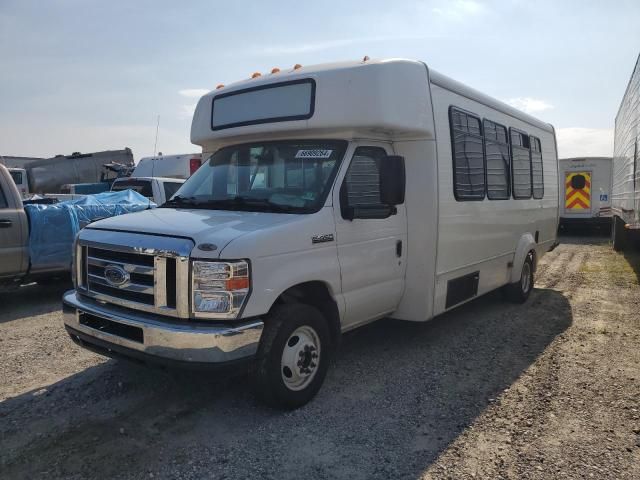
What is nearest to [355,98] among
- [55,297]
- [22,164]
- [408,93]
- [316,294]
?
[408,93]

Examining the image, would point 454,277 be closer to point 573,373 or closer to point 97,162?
point 573,373

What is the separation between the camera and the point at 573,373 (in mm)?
5188

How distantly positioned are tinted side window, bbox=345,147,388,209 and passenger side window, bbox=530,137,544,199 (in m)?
4.57

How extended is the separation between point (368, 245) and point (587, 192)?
1604 centimetres

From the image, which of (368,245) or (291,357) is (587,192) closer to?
(368,245)

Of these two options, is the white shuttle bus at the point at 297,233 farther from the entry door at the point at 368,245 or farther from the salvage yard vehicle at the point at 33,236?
the salvage yard vehicle at the point at 33,236

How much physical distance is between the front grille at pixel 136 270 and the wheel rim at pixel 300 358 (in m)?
0.92

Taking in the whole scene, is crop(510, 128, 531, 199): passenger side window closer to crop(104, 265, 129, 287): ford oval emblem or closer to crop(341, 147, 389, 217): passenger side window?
crop(341, 147, 389, 217): passenger side window

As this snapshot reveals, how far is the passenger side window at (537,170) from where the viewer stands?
8.62m

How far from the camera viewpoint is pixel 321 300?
14.9 ft

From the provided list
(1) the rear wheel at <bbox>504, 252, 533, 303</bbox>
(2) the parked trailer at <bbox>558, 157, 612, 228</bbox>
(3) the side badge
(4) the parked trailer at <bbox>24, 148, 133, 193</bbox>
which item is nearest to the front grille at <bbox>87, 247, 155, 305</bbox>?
(3) the side badge

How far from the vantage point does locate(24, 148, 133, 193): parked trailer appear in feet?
74.0

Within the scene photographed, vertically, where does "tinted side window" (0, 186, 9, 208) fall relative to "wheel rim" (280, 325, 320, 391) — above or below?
above

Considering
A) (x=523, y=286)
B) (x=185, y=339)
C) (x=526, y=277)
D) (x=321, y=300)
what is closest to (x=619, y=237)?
(x=526, y=277)
